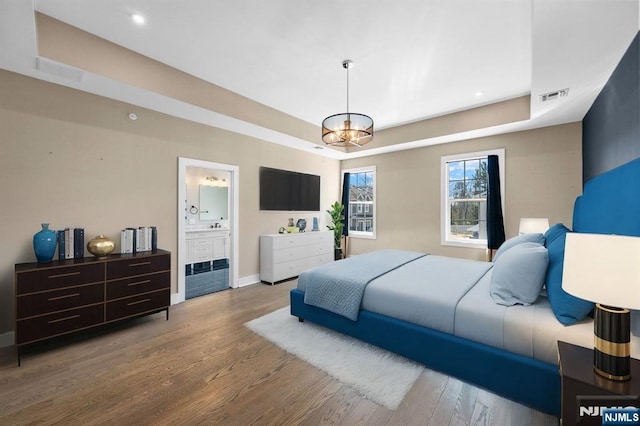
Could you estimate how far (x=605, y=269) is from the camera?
3.57 feet

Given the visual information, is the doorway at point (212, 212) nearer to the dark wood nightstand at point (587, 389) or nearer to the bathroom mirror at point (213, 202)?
the bathroom mirror at point (213, 202)

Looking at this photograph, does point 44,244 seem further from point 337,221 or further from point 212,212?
point 337,221

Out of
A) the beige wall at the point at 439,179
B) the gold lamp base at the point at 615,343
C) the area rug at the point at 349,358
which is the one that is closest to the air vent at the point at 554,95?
the beige wall at the point at 439,179

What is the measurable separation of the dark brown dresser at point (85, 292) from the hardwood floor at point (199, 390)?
0.80 ft

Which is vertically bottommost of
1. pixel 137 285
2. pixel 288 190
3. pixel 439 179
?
pixel 137 285

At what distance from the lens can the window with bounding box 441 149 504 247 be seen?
462 cm

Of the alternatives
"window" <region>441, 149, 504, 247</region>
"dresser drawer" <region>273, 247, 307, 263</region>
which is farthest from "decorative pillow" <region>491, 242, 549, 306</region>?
"dresser drawer" <region>273, 247, 307, 263</region>

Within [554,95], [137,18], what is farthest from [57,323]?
[554,95]

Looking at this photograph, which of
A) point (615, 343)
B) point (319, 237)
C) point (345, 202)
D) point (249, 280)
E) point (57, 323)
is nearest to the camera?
point (615, 343)

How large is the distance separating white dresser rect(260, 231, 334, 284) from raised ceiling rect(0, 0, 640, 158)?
2.39 m

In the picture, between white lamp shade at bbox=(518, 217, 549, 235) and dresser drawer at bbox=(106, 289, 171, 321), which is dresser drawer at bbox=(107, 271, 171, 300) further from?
white lamp shade at bbox=(518, 217, 549, 235)

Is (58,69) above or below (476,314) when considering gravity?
above

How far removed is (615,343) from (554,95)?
9.40 feet

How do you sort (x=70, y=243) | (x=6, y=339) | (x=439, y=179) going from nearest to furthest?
(x=6, y=339), (x=70, y=243), (x=439, y=179)
